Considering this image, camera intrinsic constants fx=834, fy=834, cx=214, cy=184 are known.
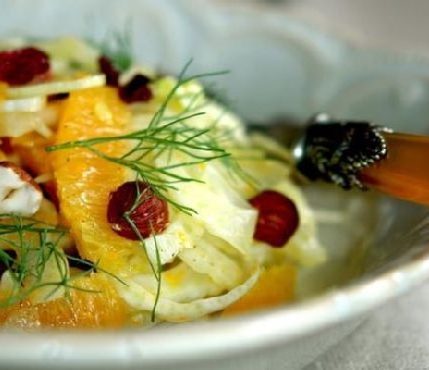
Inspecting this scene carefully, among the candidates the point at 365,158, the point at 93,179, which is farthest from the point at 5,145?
the point at 365,158

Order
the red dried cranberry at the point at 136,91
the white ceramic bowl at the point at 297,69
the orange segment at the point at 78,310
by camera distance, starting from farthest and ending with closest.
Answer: the white ceramic bowl at the point at 297,69 → the red dried cranberry at the point at 136,91 → the orange segment at the point at 78,310

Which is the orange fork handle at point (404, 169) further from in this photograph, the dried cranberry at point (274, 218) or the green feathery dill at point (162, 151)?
the green feathery dill at point (162, 151)

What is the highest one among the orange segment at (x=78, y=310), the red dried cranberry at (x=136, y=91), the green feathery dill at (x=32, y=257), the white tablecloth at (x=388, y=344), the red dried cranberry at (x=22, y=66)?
the red dried cranberry at (x=22, y=66)

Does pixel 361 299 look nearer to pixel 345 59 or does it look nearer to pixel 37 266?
pixel 37 266

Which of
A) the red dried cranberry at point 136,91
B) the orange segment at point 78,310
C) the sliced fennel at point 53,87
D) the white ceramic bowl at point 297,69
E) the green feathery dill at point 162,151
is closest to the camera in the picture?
the orange segment at point 78,310

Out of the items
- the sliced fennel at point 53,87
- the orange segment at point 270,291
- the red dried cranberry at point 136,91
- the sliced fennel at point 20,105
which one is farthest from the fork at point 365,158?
the sliced fennel at point 20,105

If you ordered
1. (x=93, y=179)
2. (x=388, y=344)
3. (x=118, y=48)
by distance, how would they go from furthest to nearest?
(x=118, y=48) → (x=388, y=344) → (x=93, y=179)

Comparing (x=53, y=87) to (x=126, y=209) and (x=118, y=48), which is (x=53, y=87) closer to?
(x=126, y=209)
